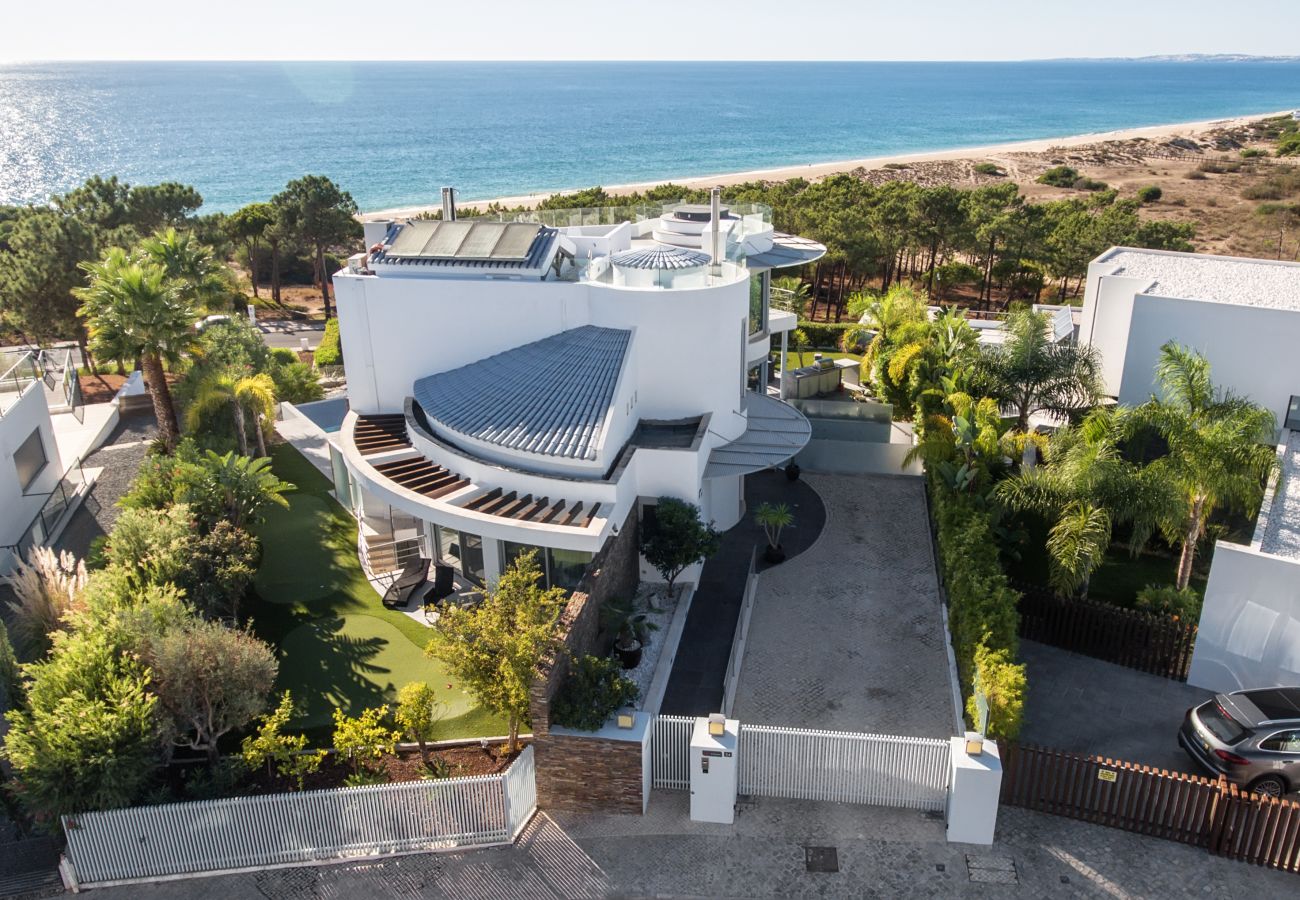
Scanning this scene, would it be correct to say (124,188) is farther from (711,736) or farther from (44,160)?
(44,160)

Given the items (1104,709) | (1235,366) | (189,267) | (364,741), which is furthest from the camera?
(189,267)

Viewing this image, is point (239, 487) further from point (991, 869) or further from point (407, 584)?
point (991, 869)

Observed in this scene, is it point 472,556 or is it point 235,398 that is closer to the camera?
point 472,556

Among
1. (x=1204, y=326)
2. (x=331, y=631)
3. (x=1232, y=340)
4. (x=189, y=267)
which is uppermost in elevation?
(x=189, y=267)

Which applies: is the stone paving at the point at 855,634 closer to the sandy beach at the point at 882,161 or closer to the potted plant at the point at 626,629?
the potted plant at the point at 626,629

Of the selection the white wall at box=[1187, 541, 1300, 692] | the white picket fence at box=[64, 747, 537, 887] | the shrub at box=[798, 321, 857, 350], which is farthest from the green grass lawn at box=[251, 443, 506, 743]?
the shrub at box=[798, 321, 857, 350]

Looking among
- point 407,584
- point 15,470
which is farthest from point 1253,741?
point 15,470

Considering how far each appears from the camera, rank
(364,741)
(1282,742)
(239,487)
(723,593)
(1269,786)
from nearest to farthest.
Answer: (364,741) → (1282,742) → (1269,786) → (723,593) → (239,487)

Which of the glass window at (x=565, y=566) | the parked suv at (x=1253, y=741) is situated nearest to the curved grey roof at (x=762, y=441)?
the glass window at (x=565, y=566)

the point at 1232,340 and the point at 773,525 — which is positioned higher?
the point at 1232,340
